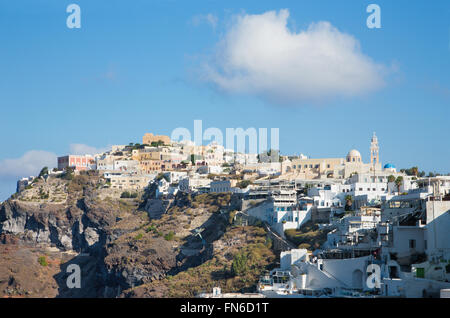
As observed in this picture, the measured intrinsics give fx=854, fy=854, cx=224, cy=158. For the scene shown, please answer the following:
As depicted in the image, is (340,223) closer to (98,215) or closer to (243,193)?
(243,193)

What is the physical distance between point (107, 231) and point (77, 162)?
28.0 metres

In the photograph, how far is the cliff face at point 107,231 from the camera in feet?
275

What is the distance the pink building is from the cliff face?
6.14m

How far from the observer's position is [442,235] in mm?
52250

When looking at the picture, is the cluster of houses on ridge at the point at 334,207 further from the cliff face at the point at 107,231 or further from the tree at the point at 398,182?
the cliff face at the point at 107,231

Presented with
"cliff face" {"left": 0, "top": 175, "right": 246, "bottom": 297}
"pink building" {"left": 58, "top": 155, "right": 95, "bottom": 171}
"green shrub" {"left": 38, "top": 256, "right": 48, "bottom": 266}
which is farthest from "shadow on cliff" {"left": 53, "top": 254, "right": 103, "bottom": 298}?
"pink building" {"left": 58, "top": 155, "right": 95, "bottom": 171}

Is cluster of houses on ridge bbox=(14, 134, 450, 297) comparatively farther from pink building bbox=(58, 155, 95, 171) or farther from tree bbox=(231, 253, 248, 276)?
tree bbox=(231, 253, 248, 276)

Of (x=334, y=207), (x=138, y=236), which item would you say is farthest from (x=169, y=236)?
(x=334, y=207)

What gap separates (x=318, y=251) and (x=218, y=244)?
15633 mm

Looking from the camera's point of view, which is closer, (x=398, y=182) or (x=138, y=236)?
(x=398, y=182)

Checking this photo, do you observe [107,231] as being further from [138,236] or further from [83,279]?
[138,236]

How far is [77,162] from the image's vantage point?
126000mm

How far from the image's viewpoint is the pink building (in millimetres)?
124625
